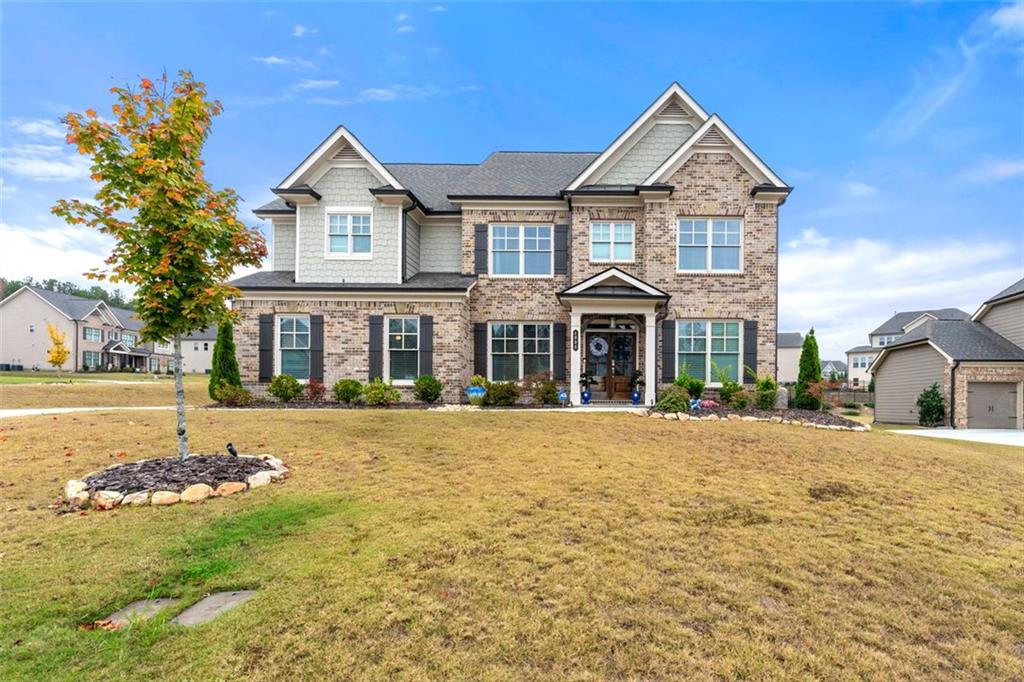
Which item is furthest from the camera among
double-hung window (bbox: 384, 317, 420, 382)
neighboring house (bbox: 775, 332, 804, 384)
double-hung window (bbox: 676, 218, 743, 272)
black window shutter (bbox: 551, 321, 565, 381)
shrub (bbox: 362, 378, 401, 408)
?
neighboring house (bbox: 775, 332, 804, 384)

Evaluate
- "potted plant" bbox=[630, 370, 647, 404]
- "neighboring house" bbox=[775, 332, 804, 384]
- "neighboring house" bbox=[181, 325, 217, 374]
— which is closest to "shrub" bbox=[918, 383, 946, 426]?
"potted plant" bbox=[630, 370, 647, 404]

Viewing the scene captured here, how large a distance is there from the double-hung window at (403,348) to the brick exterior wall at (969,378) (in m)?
19.8

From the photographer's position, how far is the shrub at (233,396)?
15039 millimetres

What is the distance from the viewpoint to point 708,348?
16.7 metres

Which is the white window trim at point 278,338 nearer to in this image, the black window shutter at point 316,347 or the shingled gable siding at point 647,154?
the black window shutter at point 316,347

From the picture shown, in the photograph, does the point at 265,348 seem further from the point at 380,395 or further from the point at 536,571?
the point at 536,571

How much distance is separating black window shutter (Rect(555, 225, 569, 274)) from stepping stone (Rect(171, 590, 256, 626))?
14937 mm

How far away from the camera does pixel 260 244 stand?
7.46 meters

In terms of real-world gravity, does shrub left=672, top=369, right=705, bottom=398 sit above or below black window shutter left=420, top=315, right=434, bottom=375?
below

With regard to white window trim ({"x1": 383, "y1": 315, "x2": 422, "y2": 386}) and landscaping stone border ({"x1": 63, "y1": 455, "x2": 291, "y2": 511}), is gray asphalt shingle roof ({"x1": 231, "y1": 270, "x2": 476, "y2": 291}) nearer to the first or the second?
white window trim ({"x1": 383, "y1": 315, "x2": 422, "y2": 386})

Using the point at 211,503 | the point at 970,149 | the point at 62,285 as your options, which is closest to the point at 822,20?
the point at 970,149

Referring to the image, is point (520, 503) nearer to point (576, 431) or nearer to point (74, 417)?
point (576, 431)

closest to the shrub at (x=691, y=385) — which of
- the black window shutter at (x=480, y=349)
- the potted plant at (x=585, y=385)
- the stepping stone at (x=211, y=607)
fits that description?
the potted plant at (x=585, y=385)

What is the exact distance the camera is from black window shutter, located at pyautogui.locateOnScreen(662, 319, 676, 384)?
16.5m
